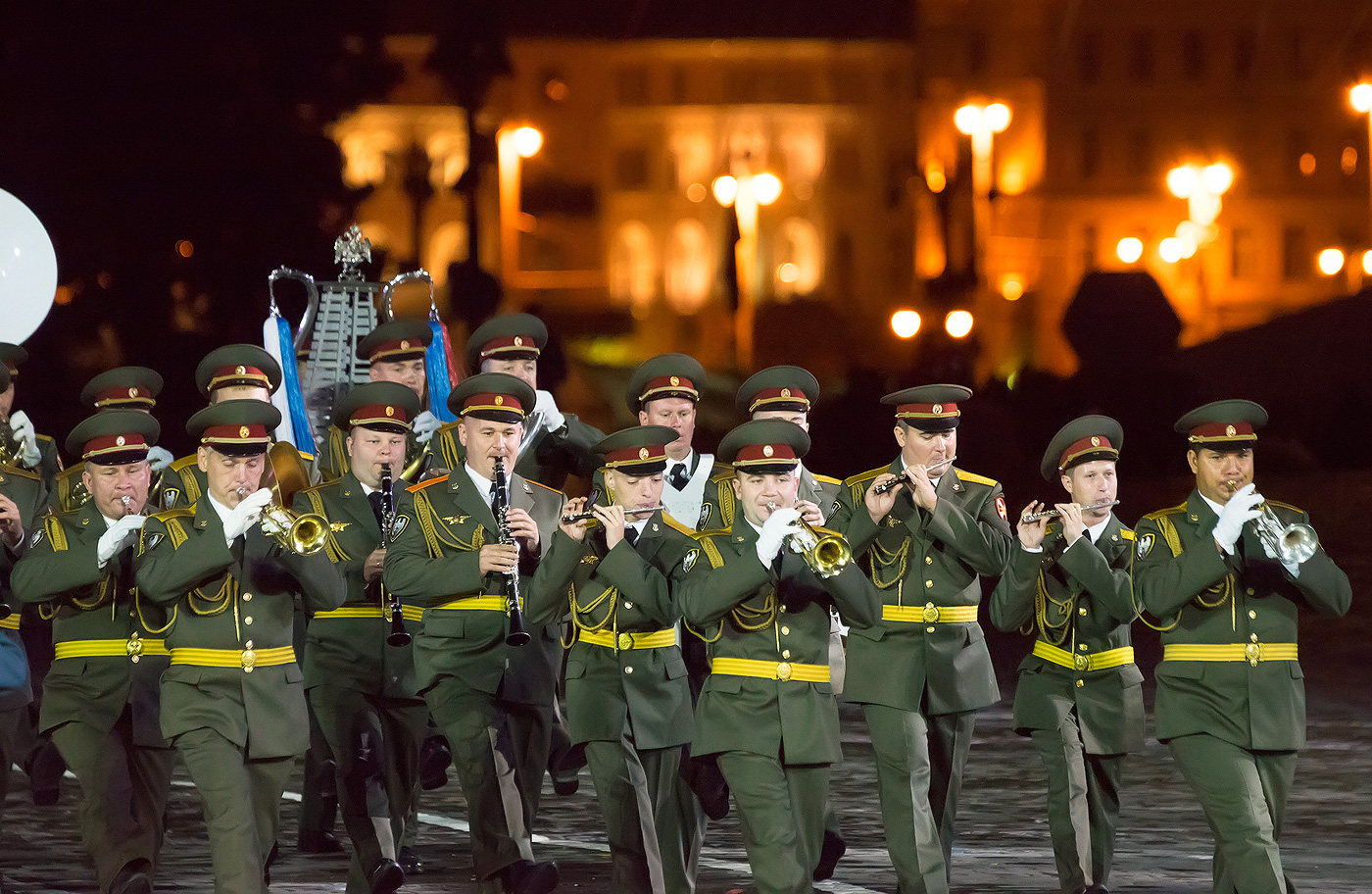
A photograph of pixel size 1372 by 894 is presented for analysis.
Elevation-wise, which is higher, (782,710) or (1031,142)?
(1031,142)

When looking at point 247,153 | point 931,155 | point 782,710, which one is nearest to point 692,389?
point 782,710

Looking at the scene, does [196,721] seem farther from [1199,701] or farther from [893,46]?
[893,46]

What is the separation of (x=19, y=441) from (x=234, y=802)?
3917 mm

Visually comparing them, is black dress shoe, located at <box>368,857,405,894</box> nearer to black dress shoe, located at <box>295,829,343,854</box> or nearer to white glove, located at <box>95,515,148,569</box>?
black dress shoe, located at <box>295,829,343,854</box>

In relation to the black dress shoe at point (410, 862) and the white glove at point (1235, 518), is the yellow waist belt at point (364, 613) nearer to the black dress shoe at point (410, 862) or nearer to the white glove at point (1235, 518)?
the black dress shoe at point (410, 862)

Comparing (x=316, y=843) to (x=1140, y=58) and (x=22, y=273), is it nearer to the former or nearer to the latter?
(x=22, y=273)

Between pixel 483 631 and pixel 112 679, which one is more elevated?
pixel 483 631

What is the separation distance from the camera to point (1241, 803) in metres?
8.85

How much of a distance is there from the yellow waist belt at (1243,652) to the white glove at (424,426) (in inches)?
183

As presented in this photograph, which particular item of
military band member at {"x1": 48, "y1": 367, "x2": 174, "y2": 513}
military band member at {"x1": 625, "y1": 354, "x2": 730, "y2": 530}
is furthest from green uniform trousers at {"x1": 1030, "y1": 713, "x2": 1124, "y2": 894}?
military band member at {"x1": 48, "y1": 367, "x2": 174, "y2": 513}

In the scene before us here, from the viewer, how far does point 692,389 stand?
11297 millimetres

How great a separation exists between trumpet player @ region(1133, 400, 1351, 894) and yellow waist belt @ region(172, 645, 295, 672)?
11.4ft

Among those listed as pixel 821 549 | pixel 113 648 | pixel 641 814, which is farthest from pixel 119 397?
pixel 821 549

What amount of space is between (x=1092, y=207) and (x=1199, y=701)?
2771 inches
